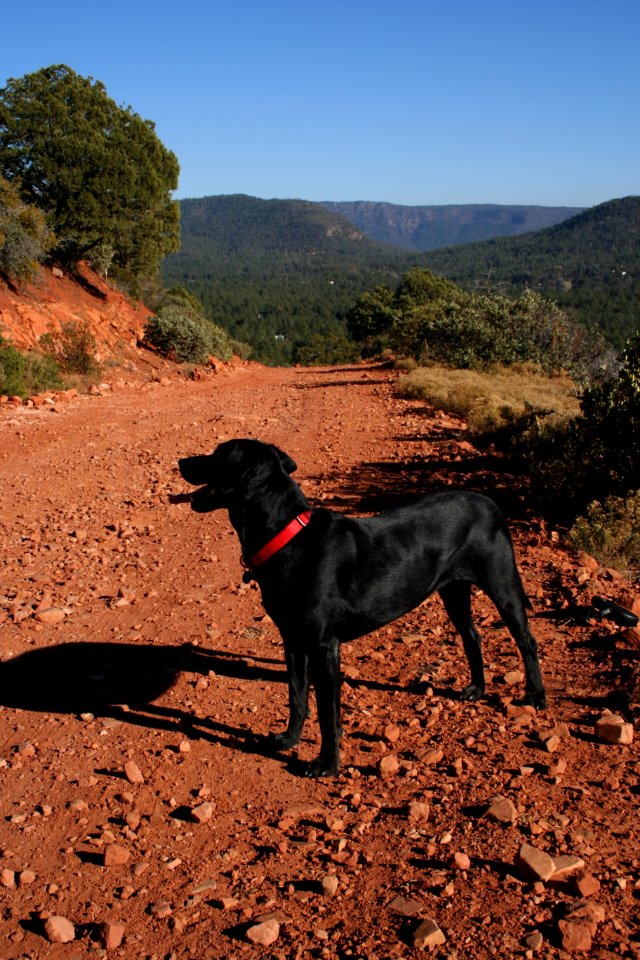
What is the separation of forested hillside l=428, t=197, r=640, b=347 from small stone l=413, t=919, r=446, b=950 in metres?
49.4

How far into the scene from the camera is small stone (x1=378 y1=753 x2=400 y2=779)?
3.26 metres

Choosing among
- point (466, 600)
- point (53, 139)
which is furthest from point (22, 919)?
point (53, 139)

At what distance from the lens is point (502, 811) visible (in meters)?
2.88

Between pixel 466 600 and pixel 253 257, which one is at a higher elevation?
pixel 253 257

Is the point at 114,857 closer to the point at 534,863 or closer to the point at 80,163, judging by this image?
the point at 534,863

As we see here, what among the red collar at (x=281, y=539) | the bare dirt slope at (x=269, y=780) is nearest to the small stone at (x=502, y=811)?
the bare dirt slope at (x=269, y=780)

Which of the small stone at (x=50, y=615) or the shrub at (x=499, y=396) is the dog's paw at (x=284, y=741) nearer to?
the small stone at (x=50, y=615)

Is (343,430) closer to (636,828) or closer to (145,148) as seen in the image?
(636,828)

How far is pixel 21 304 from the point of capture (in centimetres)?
1989

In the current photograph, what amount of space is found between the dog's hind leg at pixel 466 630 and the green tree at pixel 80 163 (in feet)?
77.1

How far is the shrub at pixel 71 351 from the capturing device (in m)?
17.4

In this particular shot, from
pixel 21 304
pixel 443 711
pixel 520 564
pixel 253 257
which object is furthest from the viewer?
pixel 253 257

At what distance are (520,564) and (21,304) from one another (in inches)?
693

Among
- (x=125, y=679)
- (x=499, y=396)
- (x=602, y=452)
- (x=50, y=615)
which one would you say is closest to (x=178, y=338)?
(x=499, y=396)
